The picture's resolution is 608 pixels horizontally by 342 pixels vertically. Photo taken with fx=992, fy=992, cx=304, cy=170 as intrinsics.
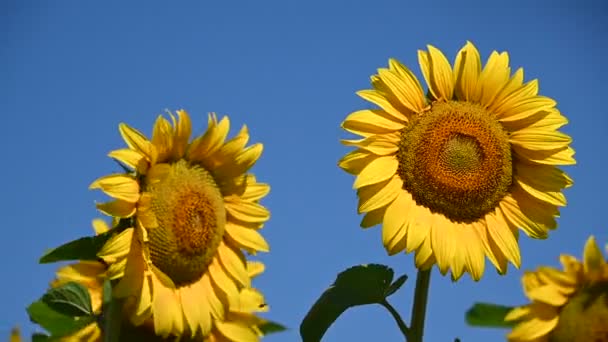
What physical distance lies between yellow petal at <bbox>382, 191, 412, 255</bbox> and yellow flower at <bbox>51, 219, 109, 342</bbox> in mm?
1539

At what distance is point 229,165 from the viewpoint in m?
5.14

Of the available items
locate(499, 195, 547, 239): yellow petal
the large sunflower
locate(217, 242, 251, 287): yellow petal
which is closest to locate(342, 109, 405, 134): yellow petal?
the large sunflower

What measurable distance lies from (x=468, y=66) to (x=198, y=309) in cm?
224

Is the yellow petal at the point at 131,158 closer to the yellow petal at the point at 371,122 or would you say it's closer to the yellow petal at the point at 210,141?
the yellow petal at the point at 210,141

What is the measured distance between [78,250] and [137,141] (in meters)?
0.59

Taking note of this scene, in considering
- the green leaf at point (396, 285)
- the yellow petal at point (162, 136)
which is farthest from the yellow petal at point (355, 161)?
the yellow petal at point (162, 136)

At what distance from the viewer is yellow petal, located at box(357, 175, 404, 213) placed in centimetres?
547

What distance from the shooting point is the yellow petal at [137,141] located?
14.7 ft

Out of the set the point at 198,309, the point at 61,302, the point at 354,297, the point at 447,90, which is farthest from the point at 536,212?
the point at 61,302

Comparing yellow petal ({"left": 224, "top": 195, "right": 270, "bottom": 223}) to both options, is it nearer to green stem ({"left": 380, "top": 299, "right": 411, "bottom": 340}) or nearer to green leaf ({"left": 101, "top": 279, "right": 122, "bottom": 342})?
green stem ({"left": 380, "top": 299, "right": 411, "bottom": 340})

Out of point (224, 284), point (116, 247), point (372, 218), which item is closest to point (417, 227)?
point (372, 218)

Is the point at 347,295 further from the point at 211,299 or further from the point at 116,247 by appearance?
the point at 116,247

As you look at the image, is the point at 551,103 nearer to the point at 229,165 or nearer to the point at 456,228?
the point at 456,228

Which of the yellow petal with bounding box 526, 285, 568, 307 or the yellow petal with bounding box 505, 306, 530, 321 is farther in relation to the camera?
the yellow petal with bounding box 526, 285, 568, 307
